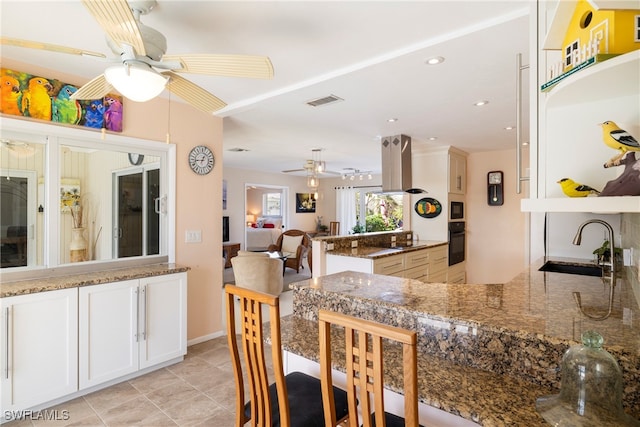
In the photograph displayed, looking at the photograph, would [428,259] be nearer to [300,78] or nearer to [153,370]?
[300,78]

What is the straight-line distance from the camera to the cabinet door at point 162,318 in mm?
2701

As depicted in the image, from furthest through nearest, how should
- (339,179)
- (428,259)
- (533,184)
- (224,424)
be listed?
(339,179) < (428,259) < (224,424) < (533,184)

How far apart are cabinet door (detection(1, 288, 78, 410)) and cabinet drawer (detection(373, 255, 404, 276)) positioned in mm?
2680

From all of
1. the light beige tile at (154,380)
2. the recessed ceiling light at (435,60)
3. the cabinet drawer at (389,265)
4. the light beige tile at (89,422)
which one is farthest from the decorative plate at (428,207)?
the light beige tile at (89,422)

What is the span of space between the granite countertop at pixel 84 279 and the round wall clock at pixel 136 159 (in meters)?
0.94

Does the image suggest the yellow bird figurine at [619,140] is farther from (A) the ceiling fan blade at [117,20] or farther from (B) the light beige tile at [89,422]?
(B) the light beige tile at [89,422]

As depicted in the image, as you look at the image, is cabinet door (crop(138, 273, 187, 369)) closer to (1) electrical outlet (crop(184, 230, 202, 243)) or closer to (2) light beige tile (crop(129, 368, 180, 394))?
(2) light beige tile (crop(129, 368, 180, 394))

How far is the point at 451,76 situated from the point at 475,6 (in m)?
0.78

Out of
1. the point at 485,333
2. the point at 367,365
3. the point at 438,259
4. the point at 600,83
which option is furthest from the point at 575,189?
the point at 438,259

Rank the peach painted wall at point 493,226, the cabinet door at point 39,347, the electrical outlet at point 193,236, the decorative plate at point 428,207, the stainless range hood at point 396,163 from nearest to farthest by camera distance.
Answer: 1. the cabinet door at point 39,347
2. the electrical outlet at point 193,236
3. the stainless range hood at point 396,163
4. the decorative plate at point 428,207
5. the peach painted wall at point 493,226

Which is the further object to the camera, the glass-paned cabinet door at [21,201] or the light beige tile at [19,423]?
the glass-paned cabinet door at [21,201]

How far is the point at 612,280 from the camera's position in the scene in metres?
1.96

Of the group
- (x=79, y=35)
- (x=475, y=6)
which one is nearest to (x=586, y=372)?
(x=475, y=6)

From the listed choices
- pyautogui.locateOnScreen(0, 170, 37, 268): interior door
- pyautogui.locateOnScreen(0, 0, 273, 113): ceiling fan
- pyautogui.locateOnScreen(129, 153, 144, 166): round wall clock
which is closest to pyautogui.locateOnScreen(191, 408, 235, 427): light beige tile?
pyautogui.locateOnScreen(0, 170, 37, 268): interior door
